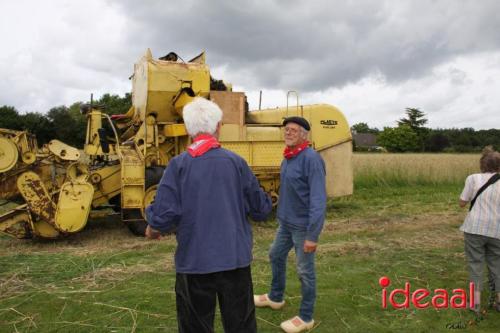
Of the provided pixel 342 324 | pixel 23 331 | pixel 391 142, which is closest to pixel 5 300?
pixel 23 331

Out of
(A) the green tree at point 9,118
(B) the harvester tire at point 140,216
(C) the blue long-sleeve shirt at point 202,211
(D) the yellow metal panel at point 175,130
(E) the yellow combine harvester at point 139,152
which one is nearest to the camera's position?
(C) the blue long-sleeve shirt at point 202,211

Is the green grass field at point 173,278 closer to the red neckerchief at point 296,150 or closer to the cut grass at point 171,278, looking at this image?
the cut grass at point 171,278

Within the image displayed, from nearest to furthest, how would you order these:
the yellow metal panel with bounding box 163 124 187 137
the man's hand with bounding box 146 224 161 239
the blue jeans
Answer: the man's hand with bounding box 146 224 161 239 → the blue jeans → the yellow metal panel with bounding box 163 124 187 137

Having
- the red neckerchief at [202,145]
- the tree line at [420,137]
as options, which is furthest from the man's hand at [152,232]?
the tree line at [420,137]

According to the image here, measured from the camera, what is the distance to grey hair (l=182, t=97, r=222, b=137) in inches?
110

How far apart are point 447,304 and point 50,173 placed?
612 cm

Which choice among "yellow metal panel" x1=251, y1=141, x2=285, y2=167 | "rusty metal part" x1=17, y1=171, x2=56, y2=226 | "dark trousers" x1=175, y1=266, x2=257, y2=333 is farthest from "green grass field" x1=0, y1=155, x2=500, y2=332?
"dark trousers" x1=175, y1=266, x2=257, y2=333

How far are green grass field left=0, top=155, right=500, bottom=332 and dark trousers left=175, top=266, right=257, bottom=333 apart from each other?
1331 millimetres

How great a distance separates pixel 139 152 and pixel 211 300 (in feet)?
18.1

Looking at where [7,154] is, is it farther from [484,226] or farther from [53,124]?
[53,124]

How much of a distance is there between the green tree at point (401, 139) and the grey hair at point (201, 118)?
2691 inches

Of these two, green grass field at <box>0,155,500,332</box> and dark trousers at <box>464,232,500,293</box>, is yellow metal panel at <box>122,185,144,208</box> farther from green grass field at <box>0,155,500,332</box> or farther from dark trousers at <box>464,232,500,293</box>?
dark trousers at <box>464,232,500,293</box>

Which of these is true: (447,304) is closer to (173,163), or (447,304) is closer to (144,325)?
(144,325)

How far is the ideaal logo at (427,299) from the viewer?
15.1ft
